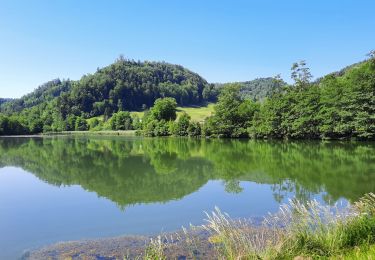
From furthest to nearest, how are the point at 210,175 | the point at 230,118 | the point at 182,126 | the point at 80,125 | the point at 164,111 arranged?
the point at 80,125, the point at 164,111, the point at 182,126, the point at 230,118, the point at 210,175

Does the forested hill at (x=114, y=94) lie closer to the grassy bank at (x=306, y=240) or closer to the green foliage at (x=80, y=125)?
the green foliage at (x=80, y=125)

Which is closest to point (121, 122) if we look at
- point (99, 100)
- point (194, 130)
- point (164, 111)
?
point (164, 111)

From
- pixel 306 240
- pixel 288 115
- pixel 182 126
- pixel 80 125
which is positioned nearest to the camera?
pixel 306 240

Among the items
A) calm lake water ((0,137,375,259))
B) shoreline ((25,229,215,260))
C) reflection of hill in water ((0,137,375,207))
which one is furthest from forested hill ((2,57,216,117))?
shoreline ((25,229,215,260))

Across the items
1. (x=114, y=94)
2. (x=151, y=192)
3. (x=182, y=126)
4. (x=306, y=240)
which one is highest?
(x=114, y=94)

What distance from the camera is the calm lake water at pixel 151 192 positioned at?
13844 mm

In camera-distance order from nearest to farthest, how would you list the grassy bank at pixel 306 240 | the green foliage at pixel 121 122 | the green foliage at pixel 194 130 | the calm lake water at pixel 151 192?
1. the grassy bank at pixel 306 240
2. the calm lake water at pixel 151 192
3. the green foliage at pixel 194 130
4. the green foliage at pixel 121 122

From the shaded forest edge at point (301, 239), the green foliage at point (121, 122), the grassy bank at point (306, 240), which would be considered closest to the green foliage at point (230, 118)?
the green foliage at point (121, 122)

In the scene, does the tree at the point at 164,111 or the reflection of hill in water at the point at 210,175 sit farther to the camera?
the tree at the point at 164,111

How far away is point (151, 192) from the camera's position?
20.1 meters

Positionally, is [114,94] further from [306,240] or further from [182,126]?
[306,240]

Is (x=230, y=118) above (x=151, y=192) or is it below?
above

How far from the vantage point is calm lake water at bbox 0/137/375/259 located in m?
13.8

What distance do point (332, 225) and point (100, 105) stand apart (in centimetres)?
17060
